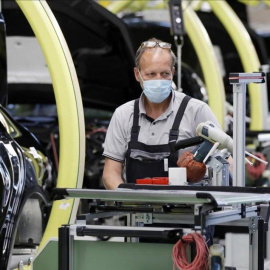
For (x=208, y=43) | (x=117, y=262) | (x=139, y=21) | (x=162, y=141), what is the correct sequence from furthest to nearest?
1. (x=139, y=21)
2. (x=208, y=43)
3. (x=162, y=141)
4. (x=117, y=262)

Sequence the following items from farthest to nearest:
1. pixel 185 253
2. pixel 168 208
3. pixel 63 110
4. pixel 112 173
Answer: pixel 63 110 < pixel 112 173 < pixel 168 208 < pixel 185 253

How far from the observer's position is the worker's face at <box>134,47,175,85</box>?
5730mm

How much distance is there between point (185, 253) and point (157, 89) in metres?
1.35

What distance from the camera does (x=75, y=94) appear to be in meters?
7.33

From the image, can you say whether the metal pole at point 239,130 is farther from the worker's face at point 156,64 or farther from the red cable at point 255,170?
the red cable at point 255,170

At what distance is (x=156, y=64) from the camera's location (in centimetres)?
573

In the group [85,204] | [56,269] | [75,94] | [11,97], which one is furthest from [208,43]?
[56,269]

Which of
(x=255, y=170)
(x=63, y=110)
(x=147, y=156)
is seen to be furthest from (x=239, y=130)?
(x=255, y=170)

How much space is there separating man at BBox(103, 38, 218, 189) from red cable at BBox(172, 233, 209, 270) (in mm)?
1184

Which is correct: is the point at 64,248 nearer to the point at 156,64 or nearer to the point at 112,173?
the point at 112,173

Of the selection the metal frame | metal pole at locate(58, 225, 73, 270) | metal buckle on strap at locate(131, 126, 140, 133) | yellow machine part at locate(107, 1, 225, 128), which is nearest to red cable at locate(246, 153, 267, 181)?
yellow machine part at locate(107, 1, 225, 128)

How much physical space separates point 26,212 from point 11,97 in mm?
3880

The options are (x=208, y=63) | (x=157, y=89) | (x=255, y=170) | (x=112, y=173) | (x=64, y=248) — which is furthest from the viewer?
(x=208, y=63)

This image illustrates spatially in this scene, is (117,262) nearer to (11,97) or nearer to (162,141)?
(162,141)
